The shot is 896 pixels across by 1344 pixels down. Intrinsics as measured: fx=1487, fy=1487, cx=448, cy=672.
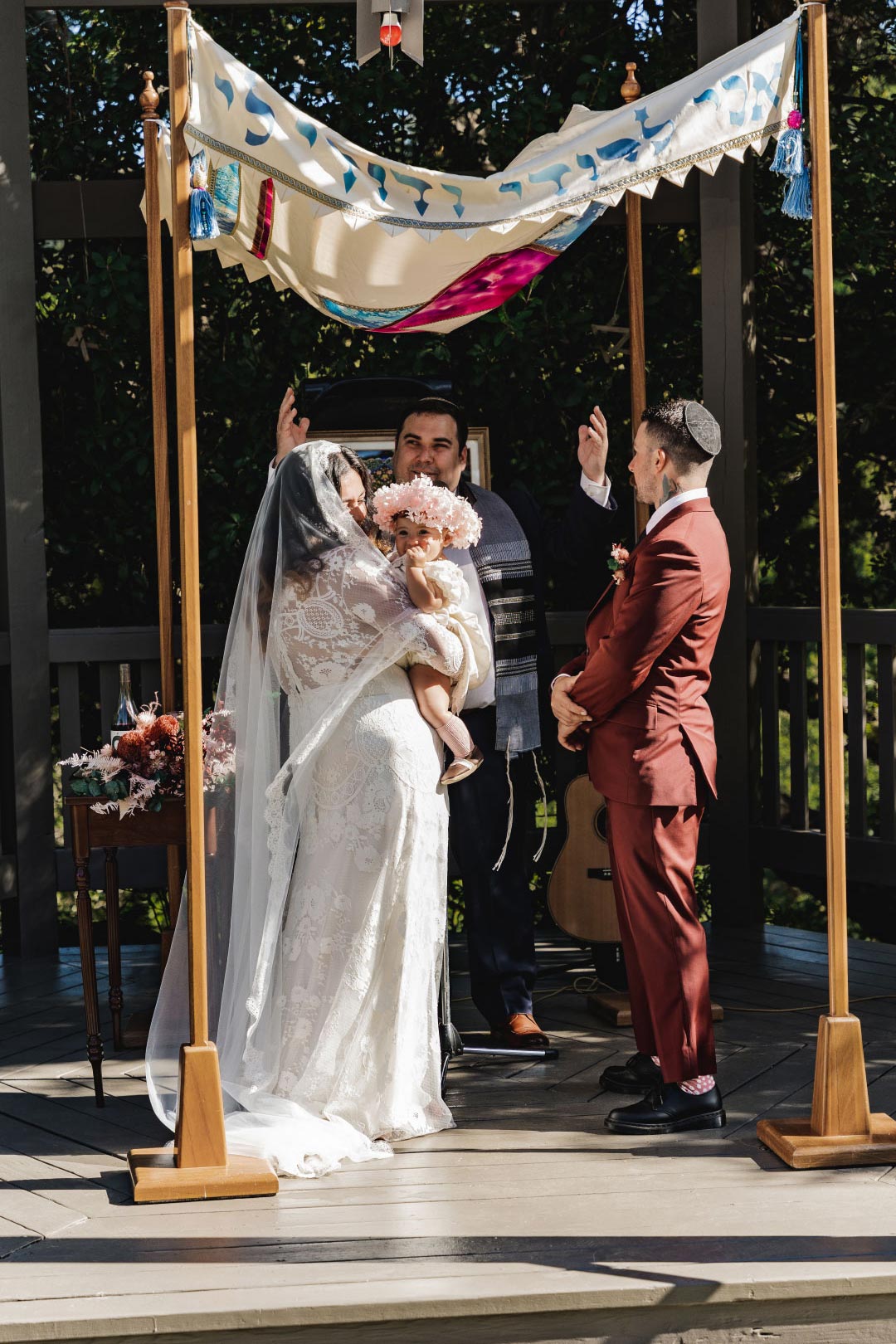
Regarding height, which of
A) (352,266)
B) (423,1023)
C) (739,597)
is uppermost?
(352,266)

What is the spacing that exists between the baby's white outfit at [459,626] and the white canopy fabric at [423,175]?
0.83m

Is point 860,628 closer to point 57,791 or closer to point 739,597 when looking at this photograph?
point 739,597

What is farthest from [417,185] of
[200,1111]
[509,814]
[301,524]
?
[200,1111]

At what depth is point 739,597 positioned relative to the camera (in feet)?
18.8

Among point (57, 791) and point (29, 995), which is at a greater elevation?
point (57, 791)

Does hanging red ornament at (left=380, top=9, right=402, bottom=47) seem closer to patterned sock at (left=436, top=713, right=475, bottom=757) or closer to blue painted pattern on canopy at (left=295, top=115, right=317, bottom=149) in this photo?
blue painted pattern on canopy at (left=295, top=115, right=317, bottom=149)

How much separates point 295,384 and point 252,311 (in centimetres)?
38

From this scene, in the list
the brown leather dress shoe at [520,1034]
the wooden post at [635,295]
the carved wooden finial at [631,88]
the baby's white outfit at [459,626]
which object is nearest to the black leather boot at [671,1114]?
the brown leather dress shoe at [520,1034]

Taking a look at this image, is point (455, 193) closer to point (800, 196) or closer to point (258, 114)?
point (258, 114)

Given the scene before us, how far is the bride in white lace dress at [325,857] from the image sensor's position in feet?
12.1

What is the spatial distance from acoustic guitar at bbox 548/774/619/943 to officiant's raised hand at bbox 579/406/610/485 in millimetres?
1033

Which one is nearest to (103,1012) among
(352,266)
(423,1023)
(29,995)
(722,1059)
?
(29,995)

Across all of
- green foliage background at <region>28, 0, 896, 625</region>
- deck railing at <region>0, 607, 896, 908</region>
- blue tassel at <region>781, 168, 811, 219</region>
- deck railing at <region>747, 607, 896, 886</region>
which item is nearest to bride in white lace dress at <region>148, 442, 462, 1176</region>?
blue tassel at <region>781, 168, 811, 219</region>

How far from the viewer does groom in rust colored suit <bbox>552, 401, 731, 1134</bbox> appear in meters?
3.61
